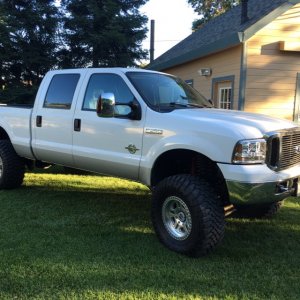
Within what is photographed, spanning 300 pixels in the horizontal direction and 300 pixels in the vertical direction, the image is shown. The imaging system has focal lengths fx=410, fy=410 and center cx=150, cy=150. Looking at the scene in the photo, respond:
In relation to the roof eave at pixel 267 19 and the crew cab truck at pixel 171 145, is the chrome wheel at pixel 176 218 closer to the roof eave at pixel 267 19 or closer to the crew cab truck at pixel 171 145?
the crew cab truck at pixel 171 145

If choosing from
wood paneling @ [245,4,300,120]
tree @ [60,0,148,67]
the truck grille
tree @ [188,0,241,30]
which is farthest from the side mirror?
tree @ [188,0,241,30]

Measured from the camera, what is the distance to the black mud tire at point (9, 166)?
6750mm

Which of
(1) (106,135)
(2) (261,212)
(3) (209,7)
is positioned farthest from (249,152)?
(3) (209,7)

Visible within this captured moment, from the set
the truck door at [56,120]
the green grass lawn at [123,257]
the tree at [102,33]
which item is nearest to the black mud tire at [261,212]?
the green grass lawn at [123,257]

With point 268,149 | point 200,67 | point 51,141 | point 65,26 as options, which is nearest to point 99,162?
point 51,141

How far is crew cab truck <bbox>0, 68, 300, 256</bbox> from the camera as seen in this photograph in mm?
3996

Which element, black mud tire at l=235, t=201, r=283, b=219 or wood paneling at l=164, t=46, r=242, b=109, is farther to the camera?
wood paneling at l=164, t=46, r=242, b=109

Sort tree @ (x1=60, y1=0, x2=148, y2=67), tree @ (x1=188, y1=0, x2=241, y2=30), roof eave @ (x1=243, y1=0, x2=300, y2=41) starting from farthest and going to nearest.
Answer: tree @ (x1=188, y1=0, x2=241, y2=30), tree @ (x1=60, y1=0, x2=148, y2=67), roof eave @ (x1=243, y1=0, x2=300, y2=41)

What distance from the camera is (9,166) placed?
6.76 metres

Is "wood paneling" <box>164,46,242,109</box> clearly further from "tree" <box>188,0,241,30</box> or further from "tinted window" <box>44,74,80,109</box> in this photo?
"tree" <box>188,0,241,30</box>

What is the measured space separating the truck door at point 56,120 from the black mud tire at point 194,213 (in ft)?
5.86

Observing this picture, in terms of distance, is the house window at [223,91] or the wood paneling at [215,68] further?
the house window at [223,91]

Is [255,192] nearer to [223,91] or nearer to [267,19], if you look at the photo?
[267,19]

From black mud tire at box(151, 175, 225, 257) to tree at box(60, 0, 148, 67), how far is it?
17857mm
